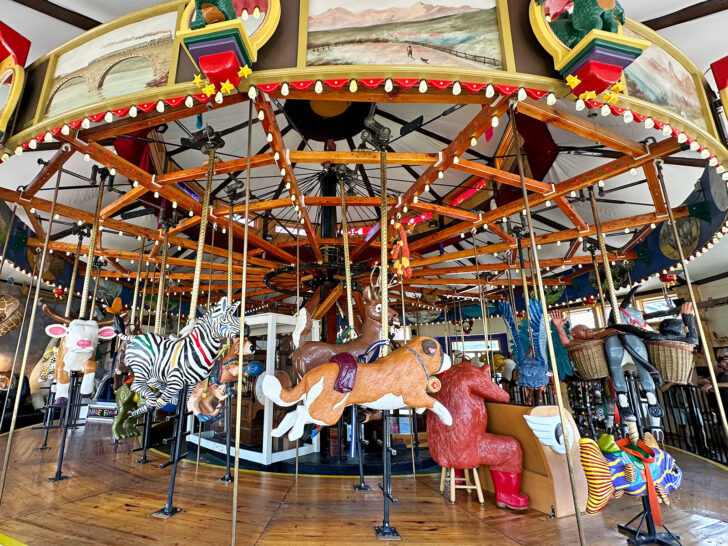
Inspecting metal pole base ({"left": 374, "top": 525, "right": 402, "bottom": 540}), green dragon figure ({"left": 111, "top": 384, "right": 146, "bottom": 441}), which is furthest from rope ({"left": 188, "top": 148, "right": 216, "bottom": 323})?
green dragon figure ({"left": 111, "top": 384, "right": 146, "bottom": 441})

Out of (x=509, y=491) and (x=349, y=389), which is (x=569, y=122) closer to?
(x=349, y=389)

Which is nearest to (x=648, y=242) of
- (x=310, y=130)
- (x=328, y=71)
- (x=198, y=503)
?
(x=310, y=130)

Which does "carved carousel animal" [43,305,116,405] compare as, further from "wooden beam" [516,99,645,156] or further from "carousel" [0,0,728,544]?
"wooden beam" [516,99,645,156]

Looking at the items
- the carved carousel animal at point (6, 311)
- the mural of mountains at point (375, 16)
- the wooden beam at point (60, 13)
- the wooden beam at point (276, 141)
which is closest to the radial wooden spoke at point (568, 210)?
the mural of mountains at point (375, 16)

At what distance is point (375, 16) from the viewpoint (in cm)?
239

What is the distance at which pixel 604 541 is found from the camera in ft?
8.20

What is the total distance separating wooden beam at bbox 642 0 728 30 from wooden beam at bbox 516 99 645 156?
3.52ft

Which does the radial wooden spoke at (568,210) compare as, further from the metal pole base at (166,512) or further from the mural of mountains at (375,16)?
the metal pole base at (166,512)

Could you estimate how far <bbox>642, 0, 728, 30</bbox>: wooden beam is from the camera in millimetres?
3026

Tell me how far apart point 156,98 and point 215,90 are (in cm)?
45

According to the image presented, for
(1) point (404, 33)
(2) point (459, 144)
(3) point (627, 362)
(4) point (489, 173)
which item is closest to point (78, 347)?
(1) point (404, 33)

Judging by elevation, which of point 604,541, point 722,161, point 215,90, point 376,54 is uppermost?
point 376,54

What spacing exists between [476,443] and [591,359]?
65.7 inches

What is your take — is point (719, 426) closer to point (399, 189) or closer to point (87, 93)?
point (399, 189)
